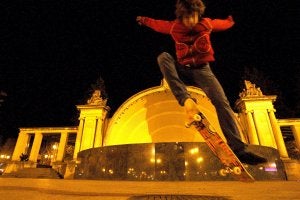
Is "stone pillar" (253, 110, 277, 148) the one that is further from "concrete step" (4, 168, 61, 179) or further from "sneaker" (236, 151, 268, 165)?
"concrete step" (4, 168, 61, 179)

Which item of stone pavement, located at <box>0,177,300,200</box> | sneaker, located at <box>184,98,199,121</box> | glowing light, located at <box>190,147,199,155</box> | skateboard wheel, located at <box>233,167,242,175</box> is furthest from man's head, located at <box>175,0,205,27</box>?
glowing light, located at <box>190,147,199,155</box>

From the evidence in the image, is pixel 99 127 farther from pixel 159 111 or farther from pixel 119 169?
pixel 119 169

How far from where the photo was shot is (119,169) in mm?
13570

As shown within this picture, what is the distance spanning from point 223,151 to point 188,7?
311cm

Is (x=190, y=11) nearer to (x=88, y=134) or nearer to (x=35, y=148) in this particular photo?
(x=88, y=134)

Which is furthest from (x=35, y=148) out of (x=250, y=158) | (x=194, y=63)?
(x=250, y=158)

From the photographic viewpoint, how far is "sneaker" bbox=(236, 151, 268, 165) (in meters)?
4.13

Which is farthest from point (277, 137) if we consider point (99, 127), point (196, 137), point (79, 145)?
point (79, 145)

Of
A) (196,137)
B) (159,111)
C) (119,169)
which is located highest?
(159,111)

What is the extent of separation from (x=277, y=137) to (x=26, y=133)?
1322 inches

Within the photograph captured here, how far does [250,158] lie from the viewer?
4.19m

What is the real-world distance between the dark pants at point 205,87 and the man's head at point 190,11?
0.86 meters

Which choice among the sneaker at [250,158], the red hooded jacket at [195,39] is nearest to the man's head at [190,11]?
the red hooded jacket at [195,39]

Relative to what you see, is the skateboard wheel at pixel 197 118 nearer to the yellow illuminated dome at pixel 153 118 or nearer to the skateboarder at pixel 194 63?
the skateboarder at pixel 194 63
